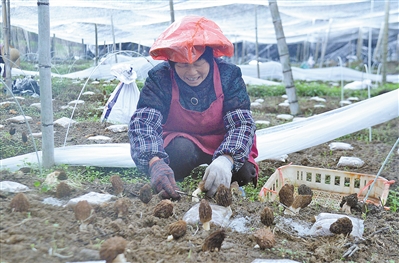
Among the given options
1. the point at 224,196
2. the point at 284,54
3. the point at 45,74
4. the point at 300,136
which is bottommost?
the point at 224,196

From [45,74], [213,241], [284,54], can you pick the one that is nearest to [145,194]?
[213,241]

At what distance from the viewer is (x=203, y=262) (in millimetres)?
1392

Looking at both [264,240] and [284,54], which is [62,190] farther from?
[284,54]

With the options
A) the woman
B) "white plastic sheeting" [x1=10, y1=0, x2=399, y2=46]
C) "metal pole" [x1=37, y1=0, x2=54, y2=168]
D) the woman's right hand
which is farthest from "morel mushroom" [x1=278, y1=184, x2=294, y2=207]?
"white plastic sheeting" [x1=10, y1=0, x2=399, y2=46]

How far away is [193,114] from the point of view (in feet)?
7.95

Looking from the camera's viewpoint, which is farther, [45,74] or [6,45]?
[6,45]

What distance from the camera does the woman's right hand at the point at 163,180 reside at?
6.48 ft

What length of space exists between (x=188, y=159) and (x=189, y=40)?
80 centimetres

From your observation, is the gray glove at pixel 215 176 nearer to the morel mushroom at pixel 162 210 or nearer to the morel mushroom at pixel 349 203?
the morel mushroom at pixel 162 210

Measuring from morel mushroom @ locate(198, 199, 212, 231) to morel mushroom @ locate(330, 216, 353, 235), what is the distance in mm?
521

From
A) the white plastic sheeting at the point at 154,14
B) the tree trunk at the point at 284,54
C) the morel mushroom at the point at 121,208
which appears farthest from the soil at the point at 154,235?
the tree trunk at the point at 284,54

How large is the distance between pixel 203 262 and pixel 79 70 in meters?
3.68

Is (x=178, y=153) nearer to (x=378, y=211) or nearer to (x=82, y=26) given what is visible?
(x=378, y=211)

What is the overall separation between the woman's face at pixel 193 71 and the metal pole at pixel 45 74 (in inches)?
28.4
